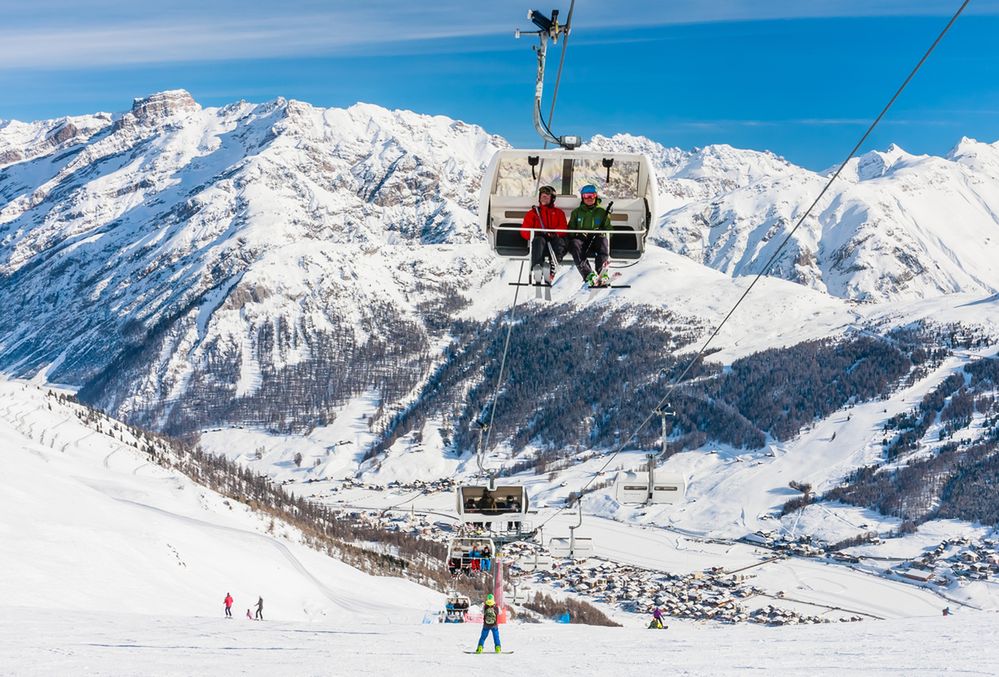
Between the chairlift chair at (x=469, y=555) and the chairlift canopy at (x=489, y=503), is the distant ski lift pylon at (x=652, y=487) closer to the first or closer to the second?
the chairlift canopy at (x=489, y=503)

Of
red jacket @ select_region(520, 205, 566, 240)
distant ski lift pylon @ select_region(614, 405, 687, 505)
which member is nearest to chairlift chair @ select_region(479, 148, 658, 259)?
red jacket @ select_region(520, 205, 566, 240)

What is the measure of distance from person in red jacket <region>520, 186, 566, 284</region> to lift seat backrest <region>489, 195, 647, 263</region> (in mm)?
327

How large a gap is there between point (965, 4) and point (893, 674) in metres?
16.0

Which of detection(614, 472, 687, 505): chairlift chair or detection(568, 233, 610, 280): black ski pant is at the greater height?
detection(568, 233, 610, 280): black ski pant

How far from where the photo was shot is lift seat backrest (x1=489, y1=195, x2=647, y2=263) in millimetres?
24578

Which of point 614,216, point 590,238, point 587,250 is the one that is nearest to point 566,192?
point 590,238

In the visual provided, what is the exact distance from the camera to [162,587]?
214 ft

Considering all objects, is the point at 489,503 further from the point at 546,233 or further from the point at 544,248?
the point at 546,233

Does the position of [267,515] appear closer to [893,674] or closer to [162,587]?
[162,587]

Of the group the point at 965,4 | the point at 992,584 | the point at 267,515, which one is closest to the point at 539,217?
the point at 965,4

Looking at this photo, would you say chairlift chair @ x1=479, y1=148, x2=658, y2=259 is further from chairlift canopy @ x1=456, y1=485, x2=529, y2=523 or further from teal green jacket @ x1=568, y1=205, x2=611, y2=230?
chairlift canopy @ x1=456, y1=485, x2=529, y2=523

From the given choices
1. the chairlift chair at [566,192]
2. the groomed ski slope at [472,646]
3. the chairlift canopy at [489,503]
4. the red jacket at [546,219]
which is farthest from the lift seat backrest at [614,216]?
the chairlift canopy at [489,503]

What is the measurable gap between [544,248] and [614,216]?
7.58 ft

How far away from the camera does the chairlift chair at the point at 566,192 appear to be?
23.6 m
